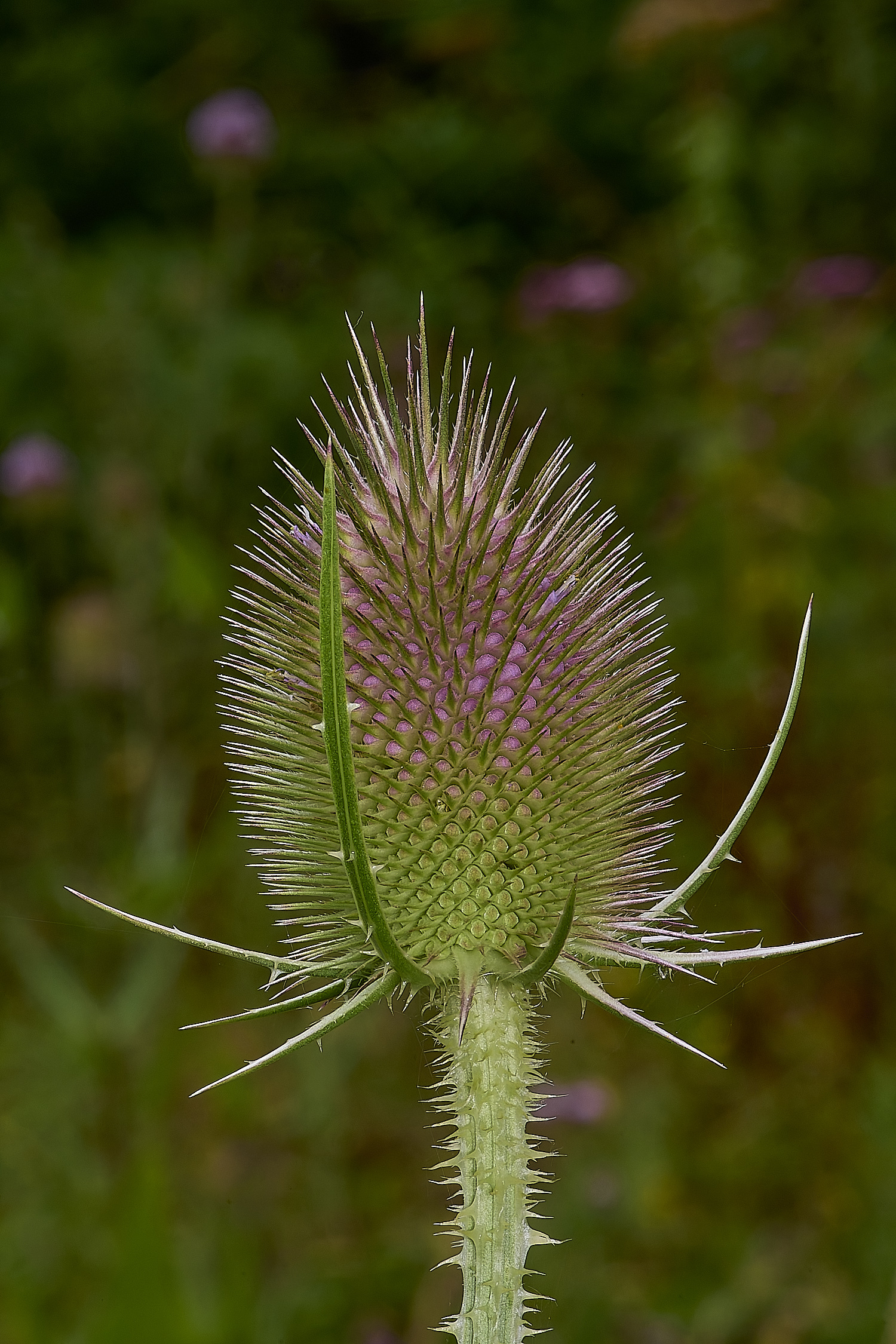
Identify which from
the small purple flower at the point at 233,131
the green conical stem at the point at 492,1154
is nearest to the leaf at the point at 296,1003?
the green conical stem at the point at 492,1154

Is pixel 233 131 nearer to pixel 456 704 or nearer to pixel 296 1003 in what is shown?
pixel 456 704

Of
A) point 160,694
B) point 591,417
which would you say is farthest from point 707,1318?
point 591,417

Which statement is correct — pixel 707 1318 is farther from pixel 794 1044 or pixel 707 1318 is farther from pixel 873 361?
pixel 873 361

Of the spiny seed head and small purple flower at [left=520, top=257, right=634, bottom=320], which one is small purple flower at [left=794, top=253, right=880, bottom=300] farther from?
the spiny seed head

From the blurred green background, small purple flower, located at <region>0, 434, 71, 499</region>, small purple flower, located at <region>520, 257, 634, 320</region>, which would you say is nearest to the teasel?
the blurred green background

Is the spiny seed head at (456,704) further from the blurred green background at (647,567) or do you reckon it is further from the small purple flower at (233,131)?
the small purple flower at (233,131)

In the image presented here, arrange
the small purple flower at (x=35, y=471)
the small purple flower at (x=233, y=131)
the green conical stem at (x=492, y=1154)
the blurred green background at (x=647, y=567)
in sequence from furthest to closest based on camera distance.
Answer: the small purple flower at (x=233, y=131)
the small purple flower at (x=35, y=471)
the blurred green background at (x=647, y=567)
the green conical stem at (x=492, y=1154)
